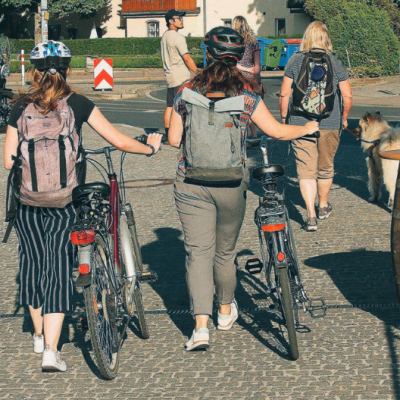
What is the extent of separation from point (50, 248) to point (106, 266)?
0.35 meters

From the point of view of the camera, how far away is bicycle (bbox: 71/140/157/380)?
4.48 m

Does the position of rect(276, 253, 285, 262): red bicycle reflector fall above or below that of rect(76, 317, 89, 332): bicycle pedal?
above

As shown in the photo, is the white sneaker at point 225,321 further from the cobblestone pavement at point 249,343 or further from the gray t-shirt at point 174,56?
the gray t-shirt at point 174,56

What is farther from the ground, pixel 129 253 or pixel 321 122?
pixel 321 122

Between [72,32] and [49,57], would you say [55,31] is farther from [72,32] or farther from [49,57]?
[49,57]

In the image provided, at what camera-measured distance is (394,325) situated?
5.53 metres

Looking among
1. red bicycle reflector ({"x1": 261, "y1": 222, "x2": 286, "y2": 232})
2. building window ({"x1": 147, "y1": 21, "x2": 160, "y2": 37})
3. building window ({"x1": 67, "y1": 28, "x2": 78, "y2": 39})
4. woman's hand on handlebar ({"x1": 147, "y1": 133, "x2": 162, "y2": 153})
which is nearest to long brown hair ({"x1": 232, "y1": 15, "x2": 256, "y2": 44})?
woman's hand on handlebar ({"x1": 147, "y1": 133, "x2": 162, "y2": 153})

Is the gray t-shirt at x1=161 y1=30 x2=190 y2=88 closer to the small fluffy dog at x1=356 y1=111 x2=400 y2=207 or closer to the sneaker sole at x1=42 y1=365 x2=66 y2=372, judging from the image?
the small fluffy dog at x1=356 y1=111 x2=400 y2=207

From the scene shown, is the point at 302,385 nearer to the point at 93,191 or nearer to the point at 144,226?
the point at 93,191

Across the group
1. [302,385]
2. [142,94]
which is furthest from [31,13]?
[302,385]

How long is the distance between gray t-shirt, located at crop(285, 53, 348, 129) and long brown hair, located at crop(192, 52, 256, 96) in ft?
10.5

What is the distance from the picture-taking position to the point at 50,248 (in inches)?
192

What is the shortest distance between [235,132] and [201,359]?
1.36 metres

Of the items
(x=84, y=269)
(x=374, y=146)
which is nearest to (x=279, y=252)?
(x=84, y=269)
